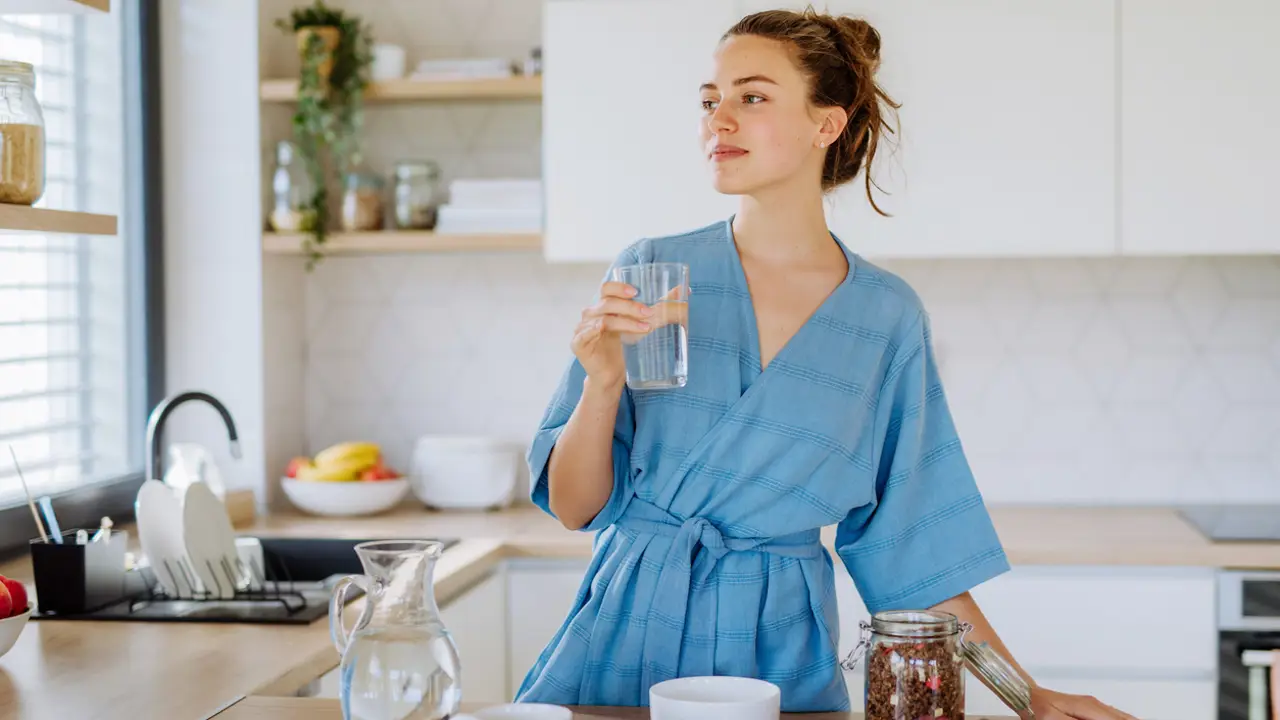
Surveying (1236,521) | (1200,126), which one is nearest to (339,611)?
(1200,126)

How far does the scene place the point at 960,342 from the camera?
10.8 ft

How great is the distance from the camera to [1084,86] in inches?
112

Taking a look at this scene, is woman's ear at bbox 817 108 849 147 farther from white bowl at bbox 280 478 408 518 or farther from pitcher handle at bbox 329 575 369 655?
white bowl at bbox 280 478 408 518

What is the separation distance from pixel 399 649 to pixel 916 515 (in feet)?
2.57

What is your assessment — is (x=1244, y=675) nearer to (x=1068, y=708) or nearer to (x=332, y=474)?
(x=1068, y=708)

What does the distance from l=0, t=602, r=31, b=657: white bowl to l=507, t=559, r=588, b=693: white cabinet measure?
119cm

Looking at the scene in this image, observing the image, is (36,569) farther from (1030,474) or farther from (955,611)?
(1030,474)

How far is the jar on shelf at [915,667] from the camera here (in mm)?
1237

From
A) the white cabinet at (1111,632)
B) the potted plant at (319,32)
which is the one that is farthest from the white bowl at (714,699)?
the potted plant at (319,32)

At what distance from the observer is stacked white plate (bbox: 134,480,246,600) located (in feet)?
7.42

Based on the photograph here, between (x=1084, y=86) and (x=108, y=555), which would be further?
(x=1084, y=86)

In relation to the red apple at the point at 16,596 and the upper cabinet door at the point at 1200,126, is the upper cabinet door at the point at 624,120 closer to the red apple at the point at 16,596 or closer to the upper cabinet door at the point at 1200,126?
the upper cabinet door at the point at 1200,126

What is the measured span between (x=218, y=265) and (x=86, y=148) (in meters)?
0.38

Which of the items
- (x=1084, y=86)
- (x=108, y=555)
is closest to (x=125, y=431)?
(x=108, y=555)
